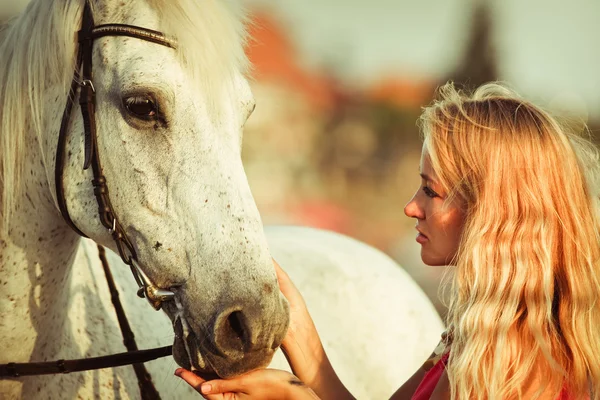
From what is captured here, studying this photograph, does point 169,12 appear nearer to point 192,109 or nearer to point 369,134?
point 192,109

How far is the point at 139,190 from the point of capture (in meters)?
1.74

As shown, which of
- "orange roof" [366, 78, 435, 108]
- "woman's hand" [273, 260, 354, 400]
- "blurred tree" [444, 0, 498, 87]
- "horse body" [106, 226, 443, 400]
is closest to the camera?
"woman's hand" [273, 260, 354, 400]

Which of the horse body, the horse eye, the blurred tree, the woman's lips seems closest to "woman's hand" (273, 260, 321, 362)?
the woman's lips

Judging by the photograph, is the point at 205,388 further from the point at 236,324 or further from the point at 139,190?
the point at 139,190

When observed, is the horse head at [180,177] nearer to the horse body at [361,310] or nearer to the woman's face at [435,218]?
the woman's face at [435,218]

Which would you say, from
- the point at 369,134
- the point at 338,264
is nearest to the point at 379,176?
the point at 369,134

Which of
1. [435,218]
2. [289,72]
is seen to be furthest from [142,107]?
[289,72]

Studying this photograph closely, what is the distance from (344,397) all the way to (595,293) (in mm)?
762

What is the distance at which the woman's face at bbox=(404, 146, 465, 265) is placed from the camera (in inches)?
73.5

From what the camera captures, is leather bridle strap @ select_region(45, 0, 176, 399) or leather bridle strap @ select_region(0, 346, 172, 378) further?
leather bridle strap @ select_region(0, 346, 172, 378)

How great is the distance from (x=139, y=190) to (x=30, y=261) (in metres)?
0.42

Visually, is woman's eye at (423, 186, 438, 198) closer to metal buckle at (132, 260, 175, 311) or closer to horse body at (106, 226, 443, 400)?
metal buckle at (132, 260, 175, 311)

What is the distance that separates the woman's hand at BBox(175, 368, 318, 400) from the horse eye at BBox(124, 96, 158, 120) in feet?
2.06

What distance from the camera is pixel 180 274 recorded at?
170 cm
